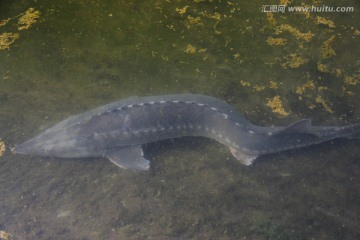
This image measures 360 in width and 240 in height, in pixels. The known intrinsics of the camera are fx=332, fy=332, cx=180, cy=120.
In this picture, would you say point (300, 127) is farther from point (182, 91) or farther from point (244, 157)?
point (182, 91)

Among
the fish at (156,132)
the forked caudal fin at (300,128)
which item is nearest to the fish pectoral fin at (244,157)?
the fish at (156,132)

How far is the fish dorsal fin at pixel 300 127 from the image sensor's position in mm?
4543

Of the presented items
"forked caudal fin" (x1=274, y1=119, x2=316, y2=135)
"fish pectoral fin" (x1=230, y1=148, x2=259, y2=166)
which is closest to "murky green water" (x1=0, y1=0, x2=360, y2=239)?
"fish pectoral fin" (x1=230, y1=148, x2=259, y2=166)

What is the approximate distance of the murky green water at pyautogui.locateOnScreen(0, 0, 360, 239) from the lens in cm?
426

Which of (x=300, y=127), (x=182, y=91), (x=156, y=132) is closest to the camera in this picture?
(x=300, y=127)

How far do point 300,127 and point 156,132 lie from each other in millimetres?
2074

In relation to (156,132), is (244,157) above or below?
below

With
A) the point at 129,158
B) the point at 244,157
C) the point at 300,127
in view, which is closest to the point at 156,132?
the point at 129,158

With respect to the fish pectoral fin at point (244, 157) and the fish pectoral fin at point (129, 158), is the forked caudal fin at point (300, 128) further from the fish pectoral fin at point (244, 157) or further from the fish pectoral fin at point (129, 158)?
the fish pectoral fin at point (129, 158)

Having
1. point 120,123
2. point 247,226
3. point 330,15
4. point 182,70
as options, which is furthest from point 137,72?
point 330,15

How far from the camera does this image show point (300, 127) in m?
4.61

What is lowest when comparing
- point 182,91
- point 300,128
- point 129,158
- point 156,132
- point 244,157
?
point 244,157

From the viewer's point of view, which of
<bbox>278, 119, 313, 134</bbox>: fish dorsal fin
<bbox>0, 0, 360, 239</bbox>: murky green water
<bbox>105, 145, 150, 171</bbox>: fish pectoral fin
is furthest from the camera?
<bbox>105, 145, 150, 171</bbox>: fish pectoral fin

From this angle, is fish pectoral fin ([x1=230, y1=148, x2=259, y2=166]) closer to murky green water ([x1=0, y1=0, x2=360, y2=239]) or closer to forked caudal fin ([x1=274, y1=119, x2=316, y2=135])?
murky green water ([x1=0, y1=0, x2=360, y2=239])
